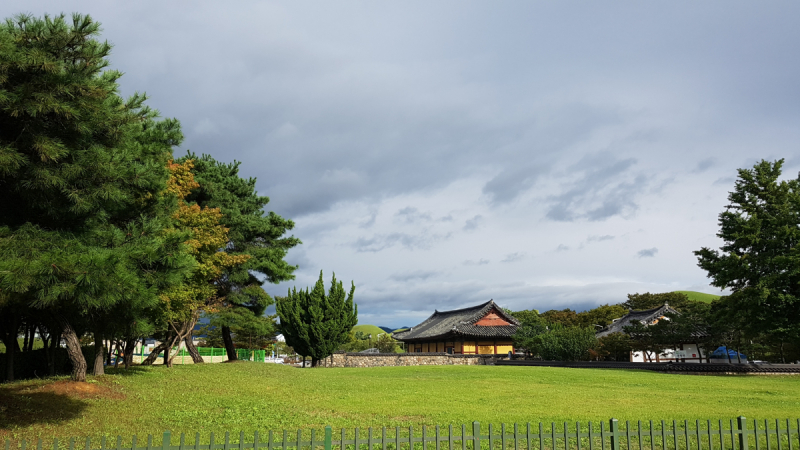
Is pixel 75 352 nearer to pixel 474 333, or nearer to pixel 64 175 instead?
pixel 64 175

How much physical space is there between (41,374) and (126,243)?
13994 millimetres

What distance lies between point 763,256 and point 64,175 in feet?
105

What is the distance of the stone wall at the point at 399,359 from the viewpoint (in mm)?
44478

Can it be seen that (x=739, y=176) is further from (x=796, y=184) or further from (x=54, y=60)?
(x=54, y=60)

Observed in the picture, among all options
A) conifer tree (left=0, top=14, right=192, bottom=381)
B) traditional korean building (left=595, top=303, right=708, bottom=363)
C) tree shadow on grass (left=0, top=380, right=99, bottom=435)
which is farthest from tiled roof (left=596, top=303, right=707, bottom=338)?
conifer tree (left=0, top=14, right=192, bottom=381)

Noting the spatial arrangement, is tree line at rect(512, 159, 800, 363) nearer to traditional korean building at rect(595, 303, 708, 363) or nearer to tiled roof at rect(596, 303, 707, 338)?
traditional korean building at rect(595, 303, 708, 363)

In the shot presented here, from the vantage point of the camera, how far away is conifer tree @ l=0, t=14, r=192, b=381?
8609 millimetres

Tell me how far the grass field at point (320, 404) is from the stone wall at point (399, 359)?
23237 millimetres

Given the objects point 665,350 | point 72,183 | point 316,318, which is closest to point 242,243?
point 316,318

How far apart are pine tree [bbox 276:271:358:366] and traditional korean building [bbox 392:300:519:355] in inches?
642

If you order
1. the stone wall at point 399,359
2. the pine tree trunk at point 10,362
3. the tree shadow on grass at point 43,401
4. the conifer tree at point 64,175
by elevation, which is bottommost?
the stone wall at point 399,359

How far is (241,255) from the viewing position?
30.0 m

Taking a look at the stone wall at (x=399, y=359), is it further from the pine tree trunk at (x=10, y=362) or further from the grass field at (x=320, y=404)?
the pine tree trunk at (x=10, y=362)

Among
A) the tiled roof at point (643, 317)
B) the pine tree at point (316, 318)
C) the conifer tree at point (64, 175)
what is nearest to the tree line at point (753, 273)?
the tiled roof at point (643, 317)
